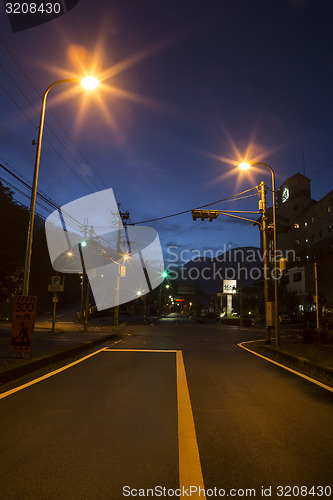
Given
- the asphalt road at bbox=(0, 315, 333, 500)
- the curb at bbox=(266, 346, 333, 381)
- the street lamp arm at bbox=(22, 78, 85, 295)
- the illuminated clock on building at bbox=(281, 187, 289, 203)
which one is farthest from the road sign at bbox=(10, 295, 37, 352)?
the illuminated clock on building at bbox=(281, 187, 289, 203)

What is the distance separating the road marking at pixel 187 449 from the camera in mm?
3623

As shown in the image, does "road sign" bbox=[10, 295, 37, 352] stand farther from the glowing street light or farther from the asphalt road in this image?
the glowing street light

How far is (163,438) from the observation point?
4.85m

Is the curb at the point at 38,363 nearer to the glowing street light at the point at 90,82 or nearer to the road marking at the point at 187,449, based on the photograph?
the road marking at the point at 187,449

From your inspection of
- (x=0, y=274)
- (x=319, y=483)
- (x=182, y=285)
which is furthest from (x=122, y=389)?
(x=182, y=285)

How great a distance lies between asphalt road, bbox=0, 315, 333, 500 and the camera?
3547 millimetres

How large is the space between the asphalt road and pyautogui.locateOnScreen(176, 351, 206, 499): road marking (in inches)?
0.5

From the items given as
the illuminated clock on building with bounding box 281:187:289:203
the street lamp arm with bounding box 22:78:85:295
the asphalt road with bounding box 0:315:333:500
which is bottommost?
the asphalt road with bounding box 0:315:333:500

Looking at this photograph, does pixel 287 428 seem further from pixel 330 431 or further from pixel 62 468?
pixel 62 468

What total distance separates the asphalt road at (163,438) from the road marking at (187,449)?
0.04 ft

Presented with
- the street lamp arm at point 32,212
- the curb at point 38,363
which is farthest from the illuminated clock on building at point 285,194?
the street lamp arm at point 32,212

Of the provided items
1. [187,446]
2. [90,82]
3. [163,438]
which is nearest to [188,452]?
[187,446]

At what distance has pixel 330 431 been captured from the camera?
5234 millimetres

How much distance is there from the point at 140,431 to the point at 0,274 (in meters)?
18.4
